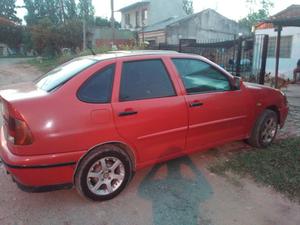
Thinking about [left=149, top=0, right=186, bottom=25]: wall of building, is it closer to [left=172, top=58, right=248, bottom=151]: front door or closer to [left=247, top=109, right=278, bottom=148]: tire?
[left=247, top=109, right=278, bottom=148]: tire

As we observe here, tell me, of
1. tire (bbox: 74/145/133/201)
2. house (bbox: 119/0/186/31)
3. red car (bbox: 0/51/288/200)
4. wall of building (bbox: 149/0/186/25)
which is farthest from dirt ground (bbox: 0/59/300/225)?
wall of building (bbox: 149/0/186/25)

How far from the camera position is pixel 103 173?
3318 mm

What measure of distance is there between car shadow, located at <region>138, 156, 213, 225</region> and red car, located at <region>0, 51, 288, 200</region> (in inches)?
12.9

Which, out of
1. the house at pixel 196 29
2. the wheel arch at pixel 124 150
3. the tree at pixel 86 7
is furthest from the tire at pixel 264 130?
the tree at pixel 86 7

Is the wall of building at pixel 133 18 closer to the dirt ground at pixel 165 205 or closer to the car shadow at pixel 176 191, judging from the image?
the car shadow at pixel 176 191

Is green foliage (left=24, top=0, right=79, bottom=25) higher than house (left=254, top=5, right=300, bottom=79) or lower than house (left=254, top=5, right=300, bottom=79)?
higher

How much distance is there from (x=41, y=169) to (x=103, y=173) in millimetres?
689

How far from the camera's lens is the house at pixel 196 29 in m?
26.9

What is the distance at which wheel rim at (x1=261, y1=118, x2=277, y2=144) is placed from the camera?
4863mm

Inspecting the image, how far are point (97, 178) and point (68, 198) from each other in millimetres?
461

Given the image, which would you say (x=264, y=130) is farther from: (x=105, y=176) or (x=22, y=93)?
(x=22, y=93)

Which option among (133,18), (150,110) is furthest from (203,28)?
(150,110)

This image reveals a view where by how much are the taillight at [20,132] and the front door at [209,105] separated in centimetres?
193

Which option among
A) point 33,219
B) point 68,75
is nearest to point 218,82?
point 68,75
